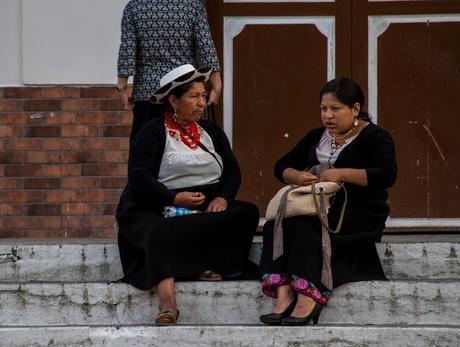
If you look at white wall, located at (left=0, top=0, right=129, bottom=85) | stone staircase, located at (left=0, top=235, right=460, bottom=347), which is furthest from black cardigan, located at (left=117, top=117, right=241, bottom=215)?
white wall, located at (left=0, top=0, right=129, bottom=85)

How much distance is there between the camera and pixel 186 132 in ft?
23.2

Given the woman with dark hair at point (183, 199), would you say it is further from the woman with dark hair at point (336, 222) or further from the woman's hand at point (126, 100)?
the woman's hand at point (126, 100)

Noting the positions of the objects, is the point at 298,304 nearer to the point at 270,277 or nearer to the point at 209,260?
the point at 270,277

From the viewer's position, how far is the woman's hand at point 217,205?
688 cm

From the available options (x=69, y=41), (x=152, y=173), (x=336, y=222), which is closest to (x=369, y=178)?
(x=336, y=222)

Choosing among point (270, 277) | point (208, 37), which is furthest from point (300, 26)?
point (270, 277)

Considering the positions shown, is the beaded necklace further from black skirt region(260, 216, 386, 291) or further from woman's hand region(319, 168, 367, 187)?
woman's hand region(319, 168, 367, 187)

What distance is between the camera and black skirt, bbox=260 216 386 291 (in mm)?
6395

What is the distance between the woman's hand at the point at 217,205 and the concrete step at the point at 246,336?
2.73 ft

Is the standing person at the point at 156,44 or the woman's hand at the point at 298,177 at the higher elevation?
the standing person at the point at 156,44

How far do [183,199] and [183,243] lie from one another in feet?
0.84

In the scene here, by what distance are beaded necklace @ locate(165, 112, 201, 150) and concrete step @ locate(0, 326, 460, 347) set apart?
1181 millimetres

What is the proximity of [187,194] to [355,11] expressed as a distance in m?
2.42

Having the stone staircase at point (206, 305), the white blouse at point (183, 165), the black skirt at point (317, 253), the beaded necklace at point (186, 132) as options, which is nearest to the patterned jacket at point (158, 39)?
the beaded necklace at point (186, 132)
